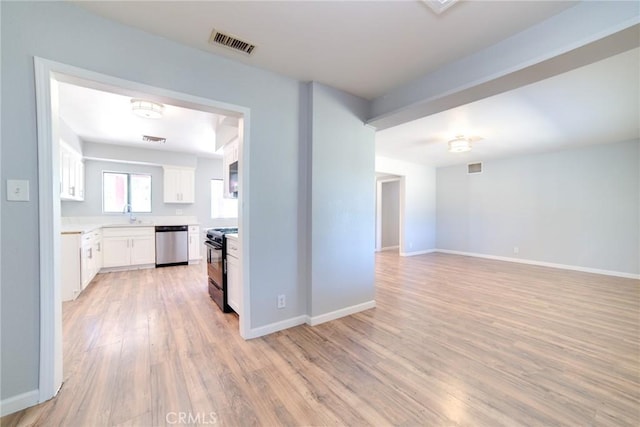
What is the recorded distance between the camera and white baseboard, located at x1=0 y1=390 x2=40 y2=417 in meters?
1.49

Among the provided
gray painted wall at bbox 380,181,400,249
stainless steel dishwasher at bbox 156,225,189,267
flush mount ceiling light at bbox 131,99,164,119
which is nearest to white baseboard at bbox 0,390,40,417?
flush mount ceiling light at bbox 131,99,164,119

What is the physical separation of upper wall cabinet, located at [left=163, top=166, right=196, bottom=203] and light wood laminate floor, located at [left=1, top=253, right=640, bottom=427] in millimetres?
3005

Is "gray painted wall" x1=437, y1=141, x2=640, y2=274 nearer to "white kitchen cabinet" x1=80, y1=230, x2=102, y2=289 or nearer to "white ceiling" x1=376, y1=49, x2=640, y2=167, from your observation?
"white ceiling" x1=376, y1=49, x2=640, y2=167

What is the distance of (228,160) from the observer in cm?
386

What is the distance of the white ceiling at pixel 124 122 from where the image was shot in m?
3.15

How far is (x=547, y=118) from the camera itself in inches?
140

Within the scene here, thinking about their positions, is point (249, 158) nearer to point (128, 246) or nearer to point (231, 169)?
point (231, 169)

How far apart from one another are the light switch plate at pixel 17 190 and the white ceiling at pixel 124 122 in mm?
1563

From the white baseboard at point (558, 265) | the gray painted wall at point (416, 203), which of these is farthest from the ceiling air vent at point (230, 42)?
the white baseboard at point (558, 265)

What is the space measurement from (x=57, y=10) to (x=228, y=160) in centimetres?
231

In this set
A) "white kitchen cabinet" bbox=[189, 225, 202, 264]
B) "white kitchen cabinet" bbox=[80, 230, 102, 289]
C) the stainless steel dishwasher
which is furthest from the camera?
"white kitchen cabinet" bbox=[189, 225, 202, 264]

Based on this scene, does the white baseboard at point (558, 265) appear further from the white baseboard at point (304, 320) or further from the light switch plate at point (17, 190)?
the light switch plate at point (17, 190)

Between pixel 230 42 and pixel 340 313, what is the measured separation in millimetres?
2837

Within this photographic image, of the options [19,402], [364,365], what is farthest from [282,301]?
[19,402]
